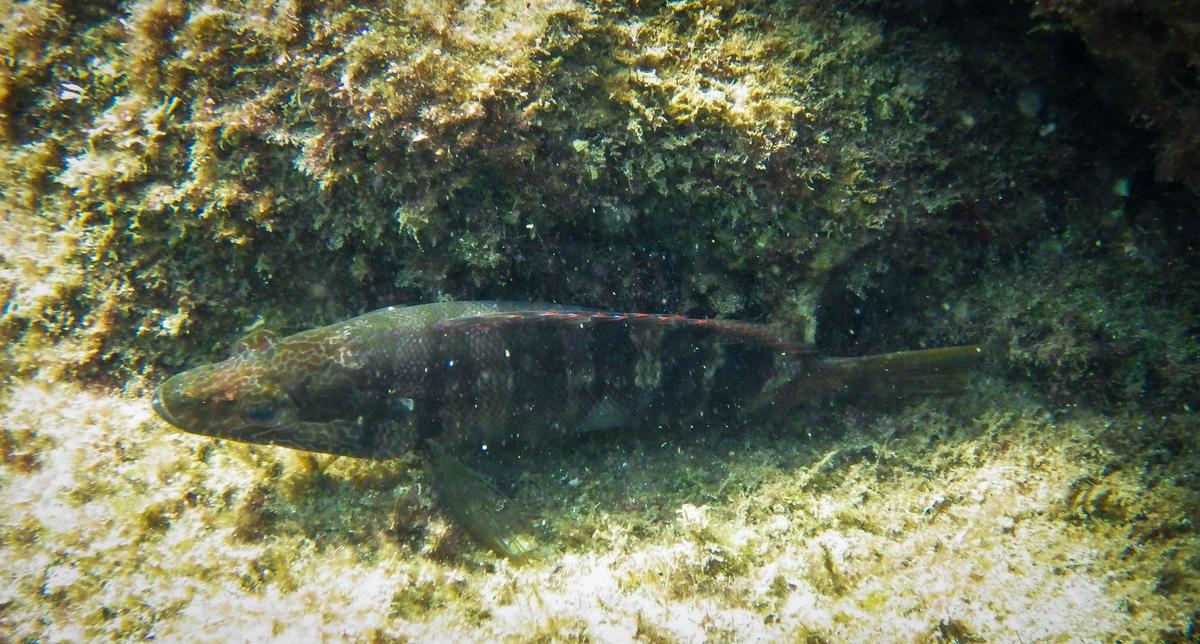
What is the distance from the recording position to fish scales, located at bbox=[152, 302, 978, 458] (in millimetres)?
3225

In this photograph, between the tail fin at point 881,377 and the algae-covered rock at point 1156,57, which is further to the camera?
the tail fin at point 881,377

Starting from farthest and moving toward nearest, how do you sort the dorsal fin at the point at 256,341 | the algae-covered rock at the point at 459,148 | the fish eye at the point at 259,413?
the dorsal fin at the point at 256,341 → the fish eye at the point at 259,413 → the algae-covered rock at the point at 459,148

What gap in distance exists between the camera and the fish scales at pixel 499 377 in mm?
3225

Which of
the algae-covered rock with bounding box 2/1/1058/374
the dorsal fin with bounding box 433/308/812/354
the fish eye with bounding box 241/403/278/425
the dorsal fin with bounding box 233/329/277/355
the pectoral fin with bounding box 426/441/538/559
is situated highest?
the algae-covered rock with bounding box 2/1/1058/374

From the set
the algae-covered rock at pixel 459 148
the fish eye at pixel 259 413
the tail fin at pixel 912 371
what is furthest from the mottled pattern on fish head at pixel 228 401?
the tail fin at pixel 912 371

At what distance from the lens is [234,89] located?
3201 millimetres

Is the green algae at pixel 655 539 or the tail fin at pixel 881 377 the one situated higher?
the tail fin at pixel 881 377

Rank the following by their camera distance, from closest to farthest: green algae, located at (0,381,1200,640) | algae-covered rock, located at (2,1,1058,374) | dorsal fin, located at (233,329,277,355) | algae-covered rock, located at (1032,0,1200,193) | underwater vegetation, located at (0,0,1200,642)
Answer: algae-covered rock, located at (1032,0,1200,193)
green algae, located at (0,381,1200,640)
underwater vegetation, located at (0,0,1200,642)
algae-covered rock, located at (2,1,1058,374)
dorsal fin, located at (233,329,277,355)

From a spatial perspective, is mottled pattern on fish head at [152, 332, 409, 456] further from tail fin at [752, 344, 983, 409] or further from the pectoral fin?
tail fin at [752, 344, 983, 409]

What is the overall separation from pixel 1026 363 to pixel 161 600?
488cm

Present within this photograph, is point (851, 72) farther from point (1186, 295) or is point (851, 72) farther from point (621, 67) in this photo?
point (1186, 295)

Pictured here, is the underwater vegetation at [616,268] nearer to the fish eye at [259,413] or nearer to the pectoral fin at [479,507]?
the pectoral fin at [479,507]

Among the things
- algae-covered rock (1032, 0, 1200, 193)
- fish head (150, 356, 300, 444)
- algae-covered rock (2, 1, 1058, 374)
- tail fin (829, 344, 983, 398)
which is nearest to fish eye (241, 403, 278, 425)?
fish head (150, 356, 300, 444)

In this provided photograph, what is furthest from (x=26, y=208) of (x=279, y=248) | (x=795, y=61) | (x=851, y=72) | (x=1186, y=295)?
(x=1186, y=295)
